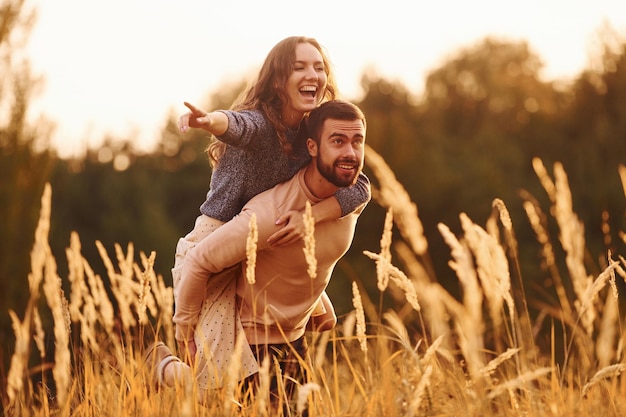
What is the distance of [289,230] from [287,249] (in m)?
0.13

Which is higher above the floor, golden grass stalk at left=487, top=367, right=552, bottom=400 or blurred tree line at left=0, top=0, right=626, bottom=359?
blurred tree line at left=0, top=0, right=626, bottom=359

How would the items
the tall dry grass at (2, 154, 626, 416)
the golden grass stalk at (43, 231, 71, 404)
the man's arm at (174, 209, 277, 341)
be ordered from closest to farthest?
the golden grass stalk at (43, 231, 71, 404) < the tall dry grass at (2, 154, 626, 416) < the man's arm at (174, 209, 277, 341)

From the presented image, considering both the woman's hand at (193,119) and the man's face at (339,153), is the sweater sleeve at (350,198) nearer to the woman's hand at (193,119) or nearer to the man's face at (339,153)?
the man's face at (339,153)

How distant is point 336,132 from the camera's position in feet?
9.78

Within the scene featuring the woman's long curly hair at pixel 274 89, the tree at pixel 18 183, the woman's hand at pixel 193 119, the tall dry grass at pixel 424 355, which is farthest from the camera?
the tree at pixel 18 183

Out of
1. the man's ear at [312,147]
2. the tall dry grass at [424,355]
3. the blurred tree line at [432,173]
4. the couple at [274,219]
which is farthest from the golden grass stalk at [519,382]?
the blurred tree line at [432,173]

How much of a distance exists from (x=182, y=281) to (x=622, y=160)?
15936mm

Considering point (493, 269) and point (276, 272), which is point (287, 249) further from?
point (493, 269)

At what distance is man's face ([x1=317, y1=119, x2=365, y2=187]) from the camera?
297 cm

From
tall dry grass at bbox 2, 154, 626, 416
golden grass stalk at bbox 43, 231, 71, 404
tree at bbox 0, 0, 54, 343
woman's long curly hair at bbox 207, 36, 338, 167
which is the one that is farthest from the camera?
tree at bbox 0, 0, 54, 343

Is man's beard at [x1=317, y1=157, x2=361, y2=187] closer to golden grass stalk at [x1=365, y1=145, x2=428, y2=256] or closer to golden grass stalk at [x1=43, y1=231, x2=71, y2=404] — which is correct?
golden grass stalk at [x1=365, y1=145, x2=428, y2=256]

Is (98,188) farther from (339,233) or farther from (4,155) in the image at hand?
(339,233)

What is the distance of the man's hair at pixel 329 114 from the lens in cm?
301

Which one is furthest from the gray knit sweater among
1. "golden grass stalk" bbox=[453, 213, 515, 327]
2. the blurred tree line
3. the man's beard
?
the blurred tree line
